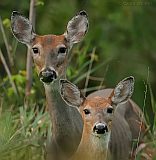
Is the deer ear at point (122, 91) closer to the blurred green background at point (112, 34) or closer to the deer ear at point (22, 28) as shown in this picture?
the deer ear at point (22, 28)

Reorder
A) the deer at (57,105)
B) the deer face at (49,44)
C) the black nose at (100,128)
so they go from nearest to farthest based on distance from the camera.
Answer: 1. the black nose at (100,128)
2. the deer face at (49,44)
3. the deer at (57,105)

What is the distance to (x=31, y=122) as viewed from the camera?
1137 centimetres

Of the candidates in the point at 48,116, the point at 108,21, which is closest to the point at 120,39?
the point at 108,21

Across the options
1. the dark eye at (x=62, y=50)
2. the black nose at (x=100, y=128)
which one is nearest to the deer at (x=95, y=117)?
the black nose at (x=100, y=128)

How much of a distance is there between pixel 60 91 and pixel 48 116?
1.05 metres

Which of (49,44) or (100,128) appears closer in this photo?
(100,128)

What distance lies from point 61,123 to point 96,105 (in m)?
0.42

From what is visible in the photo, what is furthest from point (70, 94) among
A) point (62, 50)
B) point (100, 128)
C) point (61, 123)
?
point (100, 128)

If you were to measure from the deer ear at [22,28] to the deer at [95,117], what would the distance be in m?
0.78

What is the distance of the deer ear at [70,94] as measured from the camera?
10.5 m

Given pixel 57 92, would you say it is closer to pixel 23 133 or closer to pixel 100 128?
pixel 23 133

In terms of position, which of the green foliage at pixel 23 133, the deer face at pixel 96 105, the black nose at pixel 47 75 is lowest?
the green foliage at pixel 23 133

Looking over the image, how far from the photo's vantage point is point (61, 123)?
35.0 ft

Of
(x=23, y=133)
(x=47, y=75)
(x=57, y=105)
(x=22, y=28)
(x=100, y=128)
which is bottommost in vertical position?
(x=23, y=133)
